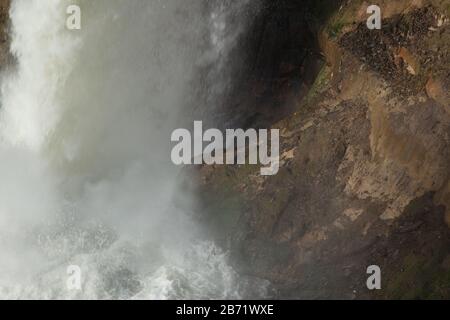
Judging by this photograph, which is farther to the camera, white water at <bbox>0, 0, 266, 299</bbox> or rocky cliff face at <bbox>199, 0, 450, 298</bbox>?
white water at <bbox>0, 0, 266, 299</bbox>

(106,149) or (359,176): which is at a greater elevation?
(106,149)

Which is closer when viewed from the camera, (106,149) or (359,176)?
(359,176)

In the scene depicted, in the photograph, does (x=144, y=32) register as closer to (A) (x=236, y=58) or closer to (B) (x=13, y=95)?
(A) (x=236, y=58)

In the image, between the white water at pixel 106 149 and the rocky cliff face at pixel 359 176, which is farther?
the white water at pixel 106 149

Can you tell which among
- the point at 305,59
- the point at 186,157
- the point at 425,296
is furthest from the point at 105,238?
the point at 425,296
